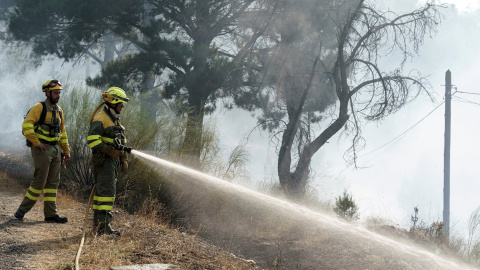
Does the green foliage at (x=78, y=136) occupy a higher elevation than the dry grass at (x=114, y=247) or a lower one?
higher

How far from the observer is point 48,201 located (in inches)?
269

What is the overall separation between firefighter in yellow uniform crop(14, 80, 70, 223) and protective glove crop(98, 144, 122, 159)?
111cm

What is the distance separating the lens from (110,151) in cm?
592

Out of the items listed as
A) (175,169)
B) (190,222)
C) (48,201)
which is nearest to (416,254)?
(190,222)

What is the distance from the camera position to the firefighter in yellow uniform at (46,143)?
21.1 ft

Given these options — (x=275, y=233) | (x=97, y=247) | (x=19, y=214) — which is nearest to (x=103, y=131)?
(x=97, y=247)

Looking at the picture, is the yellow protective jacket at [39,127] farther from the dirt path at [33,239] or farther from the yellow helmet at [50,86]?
the dirt path at [33,239]

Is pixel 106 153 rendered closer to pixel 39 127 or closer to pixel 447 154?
pixel 39 127

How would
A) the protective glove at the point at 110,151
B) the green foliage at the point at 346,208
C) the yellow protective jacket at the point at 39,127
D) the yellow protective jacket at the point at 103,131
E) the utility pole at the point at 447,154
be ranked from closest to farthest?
the yellow protective jacket at the point at 103,131 < the protective glove at the point at 110,151 < the yellow protective jacket at the point at 39,127 < the green foliage at the point at 346,208 < the utility pole at the point at 447,154

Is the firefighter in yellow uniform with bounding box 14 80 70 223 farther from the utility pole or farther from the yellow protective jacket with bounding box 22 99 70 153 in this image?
the utility pole

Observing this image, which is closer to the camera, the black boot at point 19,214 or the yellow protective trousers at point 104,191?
the yellow protective trousers at point 104,191

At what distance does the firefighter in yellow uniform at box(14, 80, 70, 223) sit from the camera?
6426 mm

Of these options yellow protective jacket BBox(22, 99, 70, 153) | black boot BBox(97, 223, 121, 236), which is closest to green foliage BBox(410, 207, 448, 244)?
black boot BBox(97, 223, 121, 236)

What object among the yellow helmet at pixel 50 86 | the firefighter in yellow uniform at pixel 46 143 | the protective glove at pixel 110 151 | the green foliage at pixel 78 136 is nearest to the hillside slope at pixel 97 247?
the firefighter in yellow uniform at pixel 46 143
